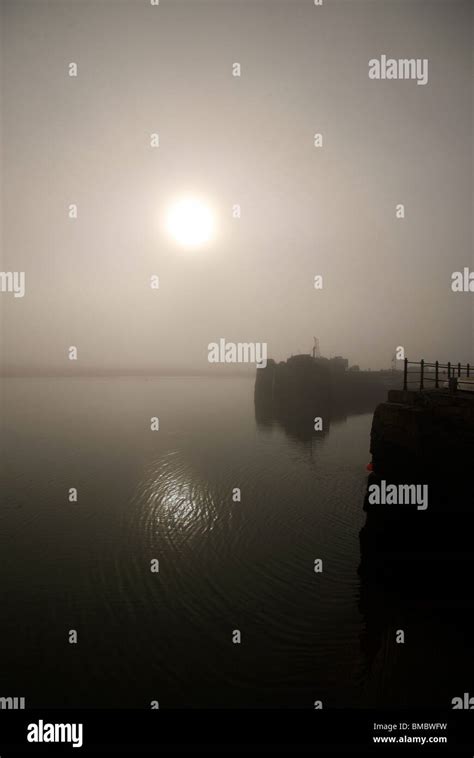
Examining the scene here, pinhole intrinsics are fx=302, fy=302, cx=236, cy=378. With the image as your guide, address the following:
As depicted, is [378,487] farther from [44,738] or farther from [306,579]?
[44,738]

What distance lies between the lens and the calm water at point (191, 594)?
790cm

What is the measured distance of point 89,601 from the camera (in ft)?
37.2

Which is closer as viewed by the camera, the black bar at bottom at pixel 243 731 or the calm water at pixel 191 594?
the black bar at bottom at pixel 243 731

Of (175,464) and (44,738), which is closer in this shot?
(44,738)

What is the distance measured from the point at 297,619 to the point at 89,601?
7.67 metres

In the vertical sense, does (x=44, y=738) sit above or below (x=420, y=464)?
below

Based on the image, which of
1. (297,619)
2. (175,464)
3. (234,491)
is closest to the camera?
(297,619)

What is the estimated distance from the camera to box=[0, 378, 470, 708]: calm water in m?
7.90

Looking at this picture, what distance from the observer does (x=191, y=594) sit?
11641 mm

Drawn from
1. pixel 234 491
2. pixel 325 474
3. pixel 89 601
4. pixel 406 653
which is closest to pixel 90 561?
pixel 89 601

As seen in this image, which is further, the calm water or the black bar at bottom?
the calm water

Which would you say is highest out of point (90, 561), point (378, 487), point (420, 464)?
point (420, 464)

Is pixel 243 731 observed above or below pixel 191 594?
above

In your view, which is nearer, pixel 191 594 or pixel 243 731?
pixel 243 731
